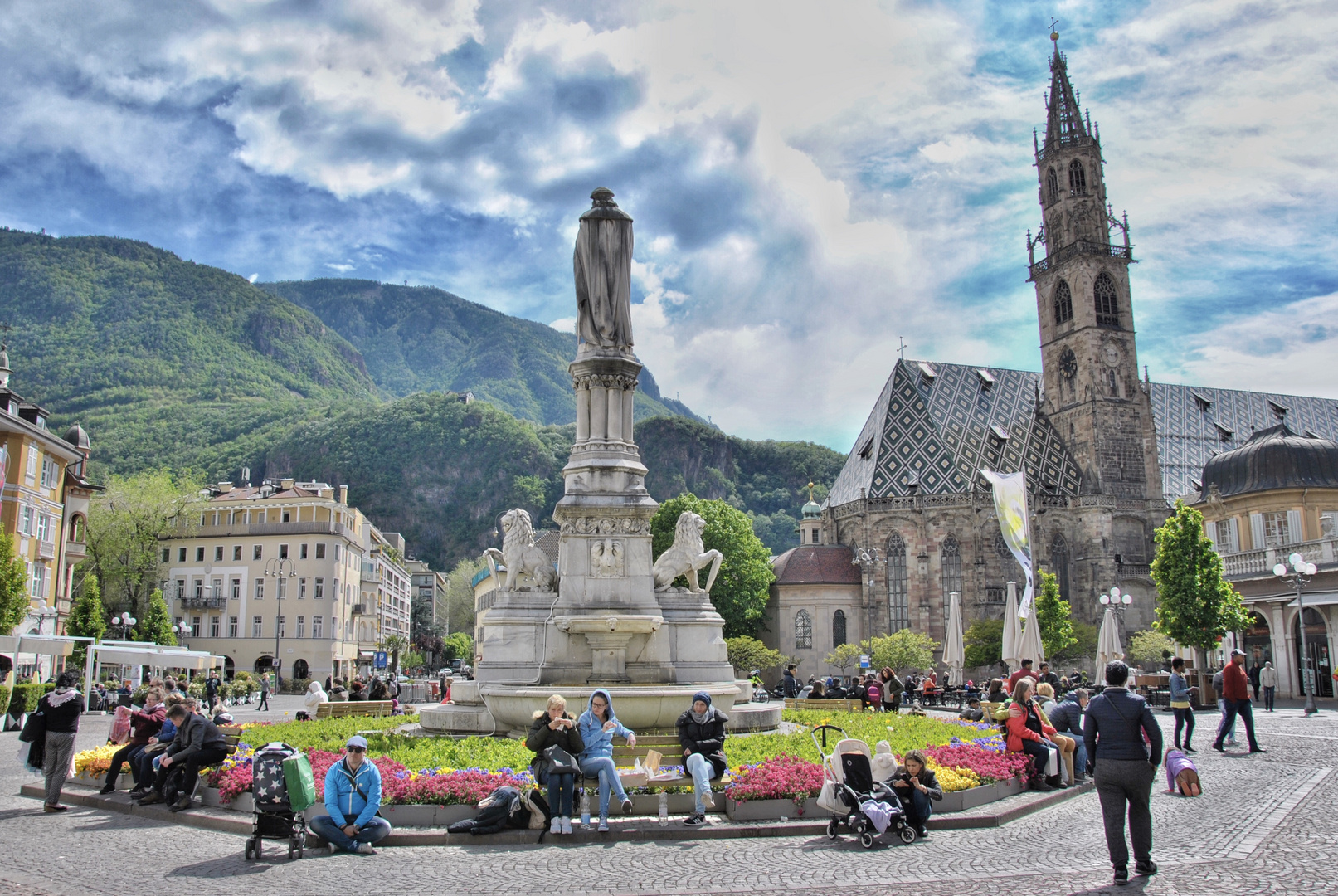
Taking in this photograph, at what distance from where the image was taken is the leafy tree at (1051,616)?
4988 cm

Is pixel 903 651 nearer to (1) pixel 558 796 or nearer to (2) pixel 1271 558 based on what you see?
(2) pixel 1271 558

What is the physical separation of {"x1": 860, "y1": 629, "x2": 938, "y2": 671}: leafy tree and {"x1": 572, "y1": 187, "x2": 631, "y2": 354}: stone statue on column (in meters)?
38.7

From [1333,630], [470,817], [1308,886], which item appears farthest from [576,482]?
[1333,630]

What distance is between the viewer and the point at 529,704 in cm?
1387

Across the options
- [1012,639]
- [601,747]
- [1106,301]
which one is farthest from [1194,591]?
[1106,301]

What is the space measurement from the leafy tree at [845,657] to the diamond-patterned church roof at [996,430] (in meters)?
11.0

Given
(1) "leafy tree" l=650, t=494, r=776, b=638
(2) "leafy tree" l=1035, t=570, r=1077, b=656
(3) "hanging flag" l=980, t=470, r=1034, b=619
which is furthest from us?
(1) "leafy tree" l=650, t=494, r=776, b=638

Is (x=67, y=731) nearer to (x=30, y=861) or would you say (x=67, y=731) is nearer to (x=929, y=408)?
(x=30, y=861)

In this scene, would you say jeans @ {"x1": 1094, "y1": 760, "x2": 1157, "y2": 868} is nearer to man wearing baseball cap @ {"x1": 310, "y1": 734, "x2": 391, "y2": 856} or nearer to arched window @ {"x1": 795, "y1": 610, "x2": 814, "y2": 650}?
man wearing baseball cap @ {"x1": 310, "y1": 734, "x2": 391, "y2": 856}

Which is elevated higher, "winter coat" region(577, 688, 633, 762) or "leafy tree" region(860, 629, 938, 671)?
"leafy tree" region(860, 629, 938, 671)

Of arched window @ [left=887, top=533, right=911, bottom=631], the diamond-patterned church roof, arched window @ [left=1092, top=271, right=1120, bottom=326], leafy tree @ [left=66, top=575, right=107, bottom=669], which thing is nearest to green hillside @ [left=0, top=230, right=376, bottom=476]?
leafy tree @ [left=66, top=575, right=107, bottom=669]

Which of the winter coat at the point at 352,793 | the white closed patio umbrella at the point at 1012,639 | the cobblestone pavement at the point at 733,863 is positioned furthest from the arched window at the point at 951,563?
the winter coat at the point at 352,793

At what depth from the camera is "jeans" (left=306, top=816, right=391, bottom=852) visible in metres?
8.84

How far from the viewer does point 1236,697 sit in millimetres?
15484
